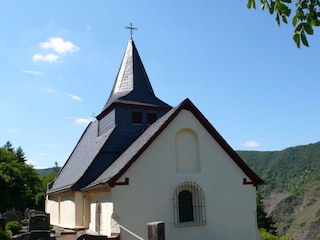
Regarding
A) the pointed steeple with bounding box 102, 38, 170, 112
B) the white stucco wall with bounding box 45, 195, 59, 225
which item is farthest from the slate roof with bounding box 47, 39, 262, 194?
the white stucco wall with bounding box 45, 195, 59, 225

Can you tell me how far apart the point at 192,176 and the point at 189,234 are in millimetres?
2316

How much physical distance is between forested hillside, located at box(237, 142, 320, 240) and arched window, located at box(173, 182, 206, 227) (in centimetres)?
6386

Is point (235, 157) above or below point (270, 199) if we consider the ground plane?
above

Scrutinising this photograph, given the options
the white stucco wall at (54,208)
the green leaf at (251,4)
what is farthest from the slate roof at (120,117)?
the green leaf at (251,4)

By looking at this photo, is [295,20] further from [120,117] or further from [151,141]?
[120,117]

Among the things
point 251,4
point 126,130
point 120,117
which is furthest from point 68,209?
point 251,4

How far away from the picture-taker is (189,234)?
14.2 m

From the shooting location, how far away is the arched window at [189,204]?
1439 centimetres

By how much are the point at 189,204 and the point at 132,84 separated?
968 centimetres

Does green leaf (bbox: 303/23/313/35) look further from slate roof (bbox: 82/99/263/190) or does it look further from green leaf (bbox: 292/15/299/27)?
slate roof (bbox: 82/99/263/190)

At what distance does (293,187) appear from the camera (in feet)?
342

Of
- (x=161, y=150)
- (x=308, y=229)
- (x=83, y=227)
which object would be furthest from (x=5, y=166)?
(x=308, y=229)

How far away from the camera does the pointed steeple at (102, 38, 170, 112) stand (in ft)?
69.0

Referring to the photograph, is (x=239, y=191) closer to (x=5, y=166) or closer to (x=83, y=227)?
(x=83, y=227)
